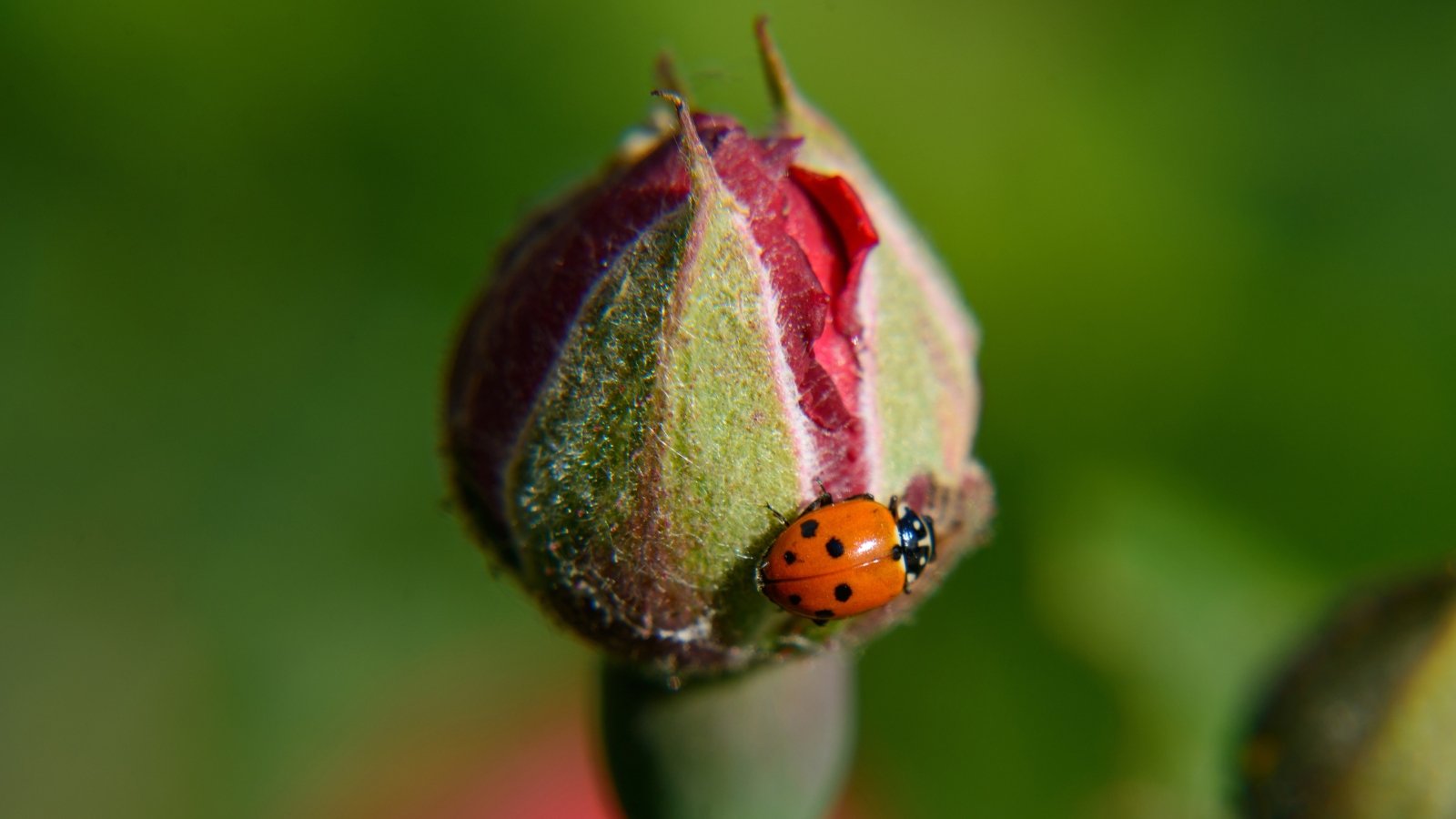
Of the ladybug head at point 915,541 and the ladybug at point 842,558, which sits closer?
the ladybug at point 842,558

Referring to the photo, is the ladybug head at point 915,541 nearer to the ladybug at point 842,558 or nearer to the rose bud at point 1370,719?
the ladybug at point 842,558

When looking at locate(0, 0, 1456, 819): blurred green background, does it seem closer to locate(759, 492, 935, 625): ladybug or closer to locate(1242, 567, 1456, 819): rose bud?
locate(1242, 567, 1456, 819): rose bud

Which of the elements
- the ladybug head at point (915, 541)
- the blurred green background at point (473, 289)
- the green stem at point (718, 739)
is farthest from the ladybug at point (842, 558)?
the blurred green background at point (473, 289)

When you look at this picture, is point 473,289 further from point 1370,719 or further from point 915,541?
point 1370,719

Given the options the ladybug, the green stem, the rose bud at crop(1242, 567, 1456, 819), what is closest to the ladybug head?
the ladybug

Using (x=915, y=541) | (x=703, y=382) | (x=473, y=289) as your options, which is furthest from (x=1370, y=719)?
(x=473, y=289)

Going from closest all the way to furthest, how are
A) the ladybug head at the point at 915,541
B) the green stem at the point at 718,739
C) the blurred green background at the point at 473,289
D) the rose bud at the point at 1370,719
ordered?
the ladybug head at the point at 915,541 < the green stem at the point at 718,739 < the rose bud at the point at 1370,719 < the blurred green background at the point at 473,289
